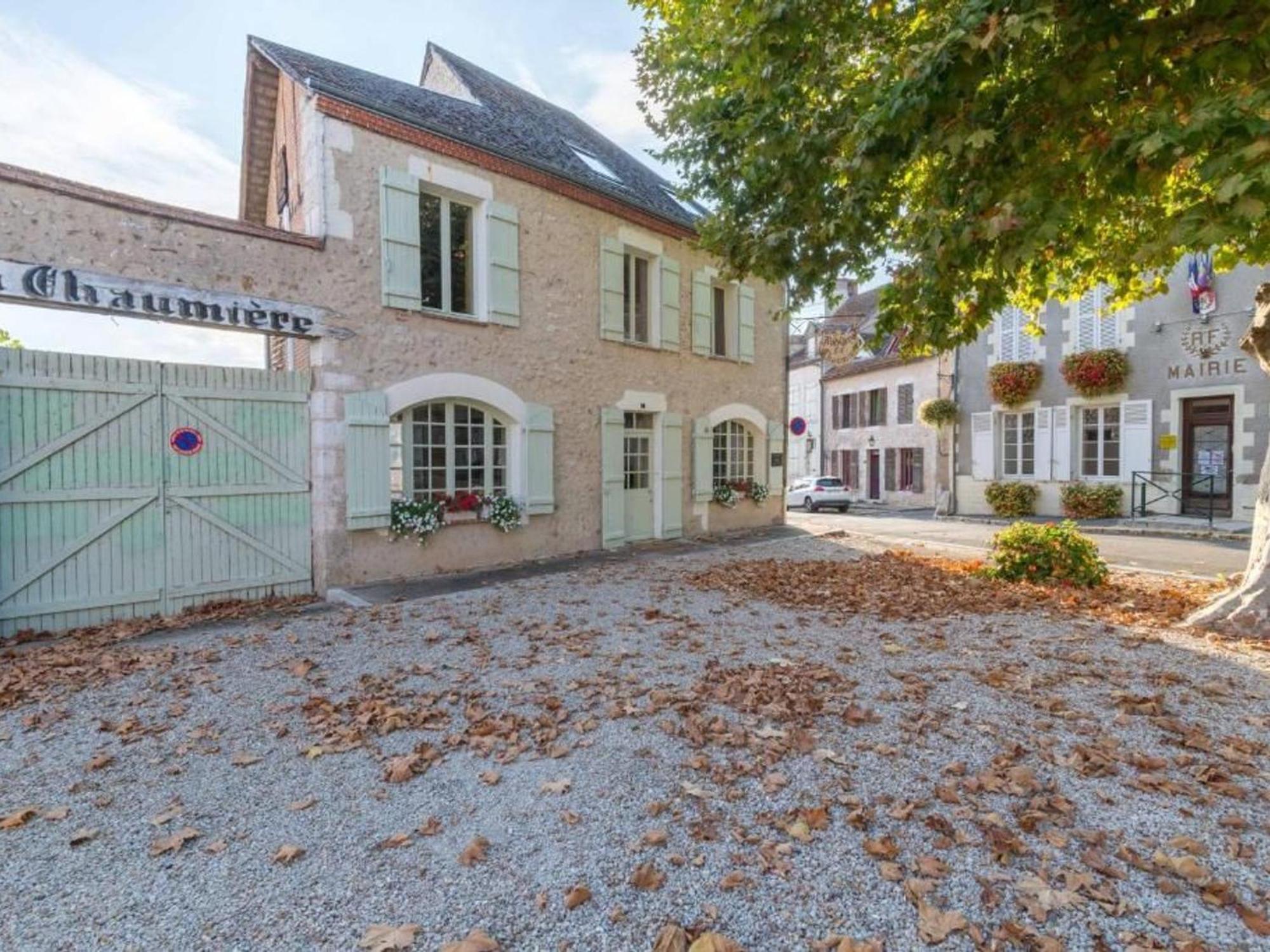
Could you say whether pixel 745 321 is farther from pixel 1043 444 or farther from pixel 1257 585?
pixel 1043 444

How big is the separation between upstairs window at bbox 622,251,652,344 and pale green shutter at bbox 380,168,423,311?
3.31 metres

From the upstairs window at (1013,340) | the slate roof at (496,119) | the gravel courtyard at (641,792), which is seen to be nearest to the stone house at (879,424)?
the upstairs window at (1013,340)

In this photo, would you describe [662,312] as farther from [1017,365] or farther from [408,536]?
[1017,365]

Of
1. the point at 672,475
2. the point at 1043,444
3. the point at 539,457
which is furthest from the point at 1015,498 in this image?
the point at 539,457

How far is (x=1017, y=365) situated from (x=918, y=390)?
5188mm

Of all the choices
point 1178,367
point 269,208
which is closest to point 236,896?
point 269,208

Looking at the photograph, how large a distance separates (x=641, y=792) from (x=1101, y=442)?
601 inches

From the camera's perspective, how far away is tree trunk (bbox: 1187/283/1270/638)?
4793mm

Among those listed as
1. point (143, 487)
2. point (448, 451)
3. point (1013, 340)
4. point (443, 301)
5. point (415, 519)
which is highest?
point (1013, 340)

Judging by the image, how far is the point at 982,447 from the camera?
15836 millimetres

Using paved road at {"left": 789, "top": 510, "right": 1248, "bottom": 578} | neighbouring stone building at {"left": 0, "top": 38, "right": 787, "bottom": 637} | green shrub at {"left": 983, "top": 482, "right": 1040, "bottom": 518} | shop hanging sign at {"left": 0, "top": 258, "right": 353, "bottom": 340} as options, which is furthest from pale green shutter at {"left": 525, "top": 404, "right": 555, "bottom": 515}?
green shrub at {"left": 983, "top": 482, "right": 1040, "bottom": 518}

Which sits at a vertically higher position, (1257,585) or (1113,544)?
(1257,585)

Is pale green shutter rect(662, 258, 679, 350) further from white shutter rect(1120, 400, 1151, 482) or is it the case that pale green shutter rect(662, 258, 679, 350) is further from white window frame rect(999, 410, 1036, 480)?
white shutter rect(1120, 400, 1151, 482)

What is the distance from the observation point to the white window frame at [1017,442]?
591 inches
